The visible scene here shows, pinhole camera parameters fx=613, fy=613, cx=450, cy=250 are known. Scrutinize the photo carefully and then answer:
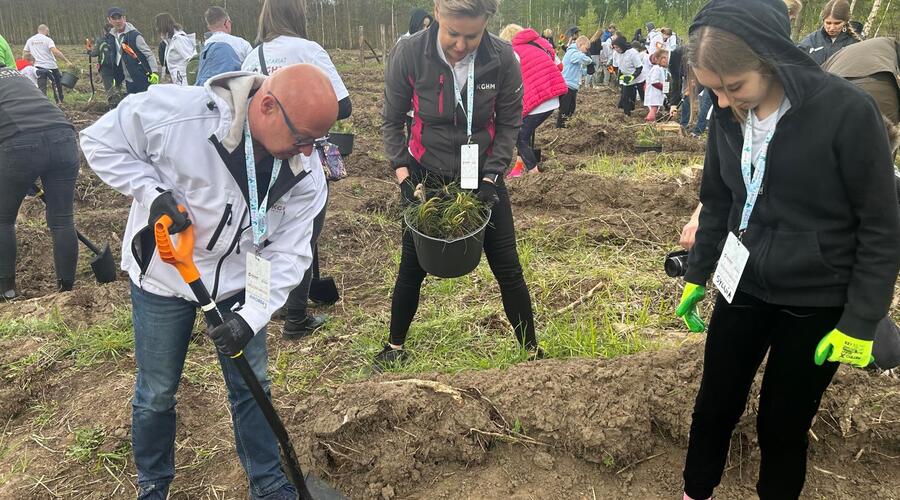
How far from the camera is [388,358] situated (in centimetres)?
309

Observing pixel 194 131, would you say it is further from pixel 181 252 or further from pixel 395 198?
pixel 395 198

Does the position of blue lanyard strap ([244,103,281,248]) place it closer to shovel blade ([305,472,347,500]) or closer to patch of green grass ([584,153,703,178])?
shovel blade ([305,472,347,500])

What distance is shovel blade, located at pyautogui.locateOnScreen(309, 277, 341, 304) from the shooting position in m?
3.98

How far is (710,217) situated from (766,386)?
0.53 metres

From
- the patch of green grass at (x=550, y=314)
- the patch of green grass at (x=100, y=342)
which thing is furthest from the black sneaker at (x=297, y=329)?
the patch of green grass at (x=100, y=342)

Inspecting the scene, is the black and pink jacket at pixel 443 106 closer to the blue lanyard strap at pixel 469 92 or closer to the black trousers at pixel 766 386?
the blue lanyard strap at pixel 469 92

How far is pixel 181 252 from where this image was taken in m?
1.74

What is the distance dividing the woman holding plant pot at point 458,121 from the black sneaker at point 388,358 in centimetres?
24

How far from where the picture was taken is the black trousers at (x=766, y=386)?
1679 millimetres

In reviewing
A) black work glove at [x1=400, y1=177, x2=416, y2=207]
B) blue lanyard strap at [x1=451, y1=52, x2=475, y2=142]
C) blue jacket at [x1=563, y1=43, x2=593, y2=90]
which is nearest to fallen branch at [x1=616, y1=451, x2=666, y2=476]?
black work glove at [x1=400, y1=177, x2=416, y2=207]

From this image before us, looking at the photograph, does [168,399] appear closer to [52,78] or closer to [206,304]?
[206,304]

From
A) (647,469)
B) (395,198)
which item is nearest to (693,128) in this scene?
(395,198)

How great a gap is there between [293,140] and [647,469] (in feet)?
6.20

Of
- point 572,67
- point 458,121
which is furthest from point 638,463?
point 572,67
